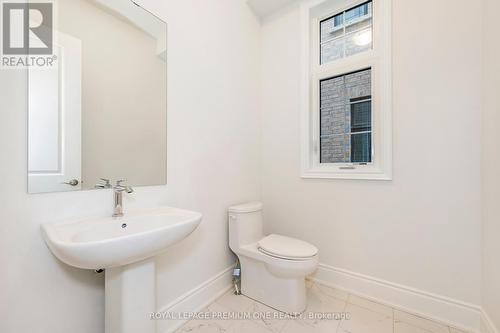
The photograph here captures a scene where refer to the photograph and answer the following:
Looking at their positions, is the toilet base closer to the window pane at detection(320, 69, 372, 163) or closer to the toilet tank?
the toilet tank

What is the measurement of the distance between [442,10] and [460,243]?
4.81ft

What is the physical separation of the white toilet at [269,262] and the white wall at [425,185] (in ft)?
1.56

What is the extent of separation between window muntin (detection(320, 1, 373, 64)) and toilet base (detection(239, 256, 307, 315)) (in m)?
1.81

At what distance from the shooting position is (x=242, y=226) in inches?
64.9

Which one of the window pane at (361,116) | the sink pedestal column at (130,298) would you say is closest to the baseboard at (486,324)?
the window pane at (361,116)

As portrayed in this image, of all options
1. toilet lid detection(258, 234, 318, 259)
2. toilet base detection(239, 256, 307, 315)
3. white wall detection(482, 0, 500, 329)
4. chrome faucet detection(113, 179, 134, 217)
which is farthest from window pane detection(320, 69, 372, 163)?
chrome faucet detection(113, 179, 134, 217)

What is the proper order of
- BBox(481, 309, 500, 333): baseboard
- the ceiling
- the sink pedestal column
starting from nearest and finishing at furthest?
the sink pedestal column → BBox(481, 309, 500, 333): baseboard → the ceiling

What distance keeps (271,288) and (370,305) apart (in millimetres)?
722

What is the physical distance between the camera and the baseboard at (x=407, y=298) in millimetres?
1290

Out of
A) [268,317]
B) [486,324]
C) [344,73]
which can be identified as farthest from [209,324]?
[344,73]

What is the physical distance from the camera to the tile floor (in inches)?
51.1

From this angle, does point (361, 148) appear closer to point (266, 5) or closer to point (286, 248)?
point (286, 248)

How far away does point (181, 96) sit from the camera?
1390mm

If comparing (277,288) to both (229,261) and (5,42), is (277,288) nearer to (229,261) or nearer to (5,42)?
(229,261)
